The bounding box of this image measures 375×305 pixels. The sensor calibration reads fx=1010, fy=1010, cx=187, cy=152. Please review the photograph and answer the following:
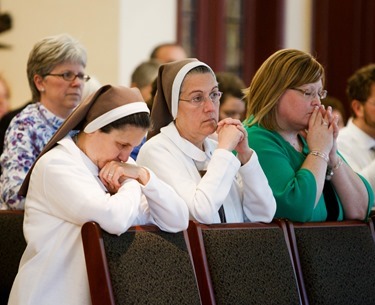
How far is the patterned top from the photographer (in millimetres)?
Result: 4426

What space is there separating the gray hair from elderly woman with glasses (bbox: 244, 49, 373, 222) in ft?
2.81

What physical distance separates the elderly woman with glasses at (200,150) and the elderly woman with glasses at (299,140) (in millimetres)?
198

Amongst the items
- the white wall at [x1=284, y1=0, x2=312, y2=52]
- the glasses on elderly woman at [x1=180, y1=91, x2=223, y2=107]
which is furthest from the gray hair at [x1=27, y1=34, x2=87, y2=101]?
the white wall at [x1=284, y1=0, x2=312, y2=52]

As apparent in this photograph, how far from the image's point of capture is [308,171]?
4.32m

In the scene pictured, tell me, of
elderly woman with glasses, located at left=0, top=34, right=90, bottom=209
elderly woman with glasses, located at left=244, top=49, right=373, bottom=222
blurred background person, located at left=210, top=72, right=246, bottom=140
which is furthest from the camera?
blurred background person, located at left=210, top=72, right=246, bottom=140

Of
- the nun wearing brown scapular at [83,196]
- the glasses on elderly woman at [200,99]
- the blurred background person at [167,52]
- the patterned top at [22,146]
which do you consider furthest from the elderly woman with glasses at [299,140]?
the blurred background person at [167,52]

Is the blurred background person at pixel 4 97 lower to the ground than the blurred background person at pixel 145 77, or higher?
lower

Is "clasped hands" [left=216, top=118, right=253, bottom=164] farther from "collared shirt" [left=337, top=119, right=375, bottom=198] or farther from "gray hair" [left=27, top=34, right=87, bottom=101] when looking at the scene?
"collared shirt" [left=337, top=119, right=375, bottom=198]

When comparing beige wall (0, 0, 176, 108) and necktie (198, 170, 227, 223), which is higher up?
beige wall (0, 0, 176, 108)

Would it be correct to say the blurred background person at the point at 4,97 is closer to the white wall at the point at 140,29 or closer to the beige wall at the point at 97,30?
the beige wall at the point at 97,30

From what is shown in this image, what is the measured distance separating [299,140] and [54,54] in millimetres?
1230

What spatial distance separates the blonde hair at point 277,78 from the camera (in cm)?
447

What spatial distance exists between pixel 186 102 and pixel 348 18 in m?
5.44

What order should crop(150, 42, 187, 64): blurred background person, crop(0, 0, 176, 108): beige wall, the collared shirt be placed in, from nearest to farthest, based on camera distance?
the collared shirt < crop(150, 42, 187, 64): blurred background person < crop(0, 0, 176, 108): beige wall
